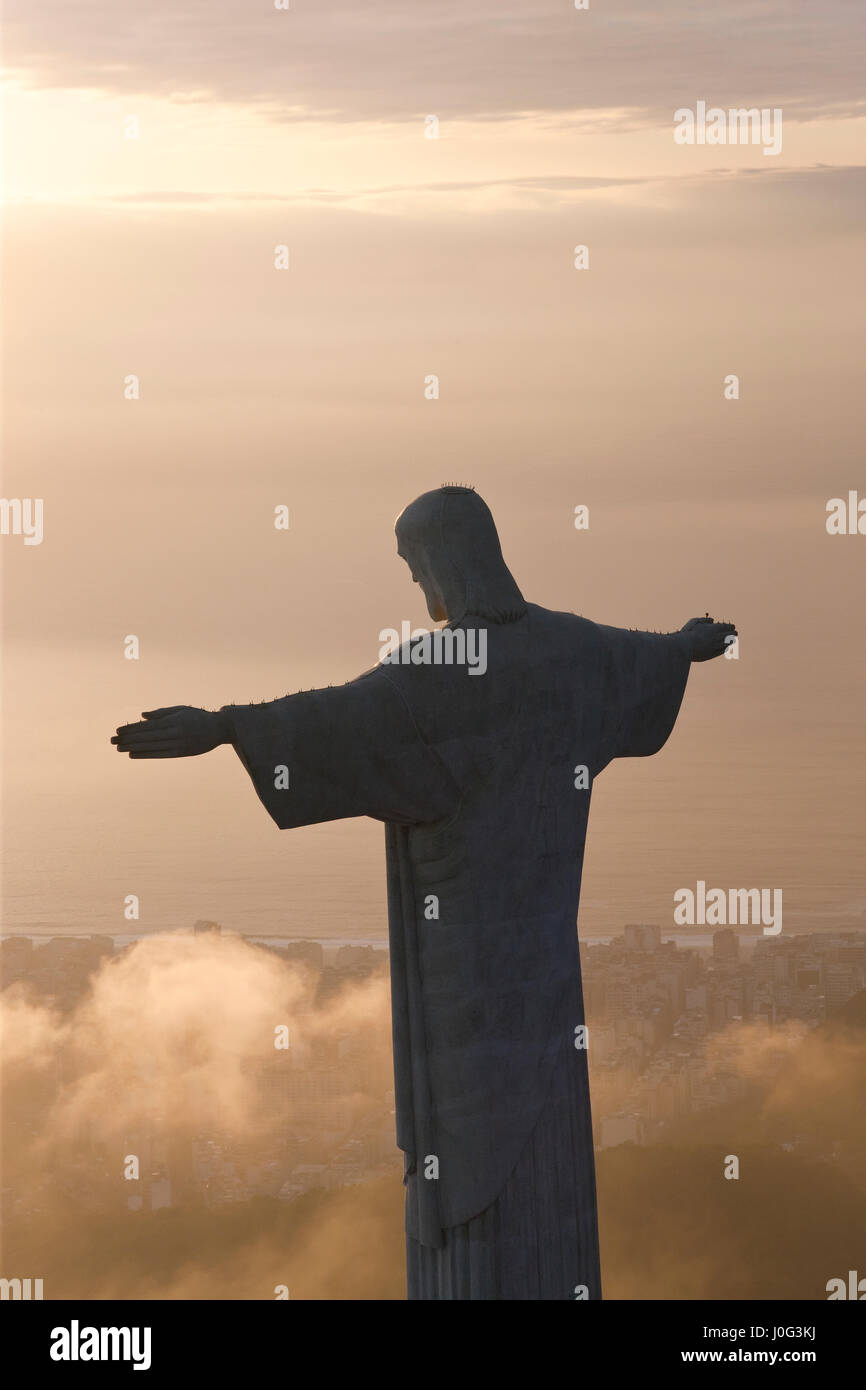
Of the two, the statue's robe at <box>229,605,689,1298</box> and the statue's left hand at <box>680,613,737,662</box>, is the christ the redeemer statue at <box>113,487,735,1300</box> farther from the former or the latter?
the statue's left hand at <box>680,613,737,662</box>

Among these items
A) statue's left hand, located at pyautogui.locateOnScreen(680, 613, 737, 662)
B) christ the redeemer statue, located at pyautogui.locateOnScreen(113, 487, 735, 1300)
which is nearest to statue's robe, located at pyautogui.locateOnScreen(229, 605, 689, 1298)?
christ the redeemer statue, located at pyautogui.locateOnScreen(113, 487, 735, 1300)

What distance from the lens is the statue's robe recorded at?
8.67 m

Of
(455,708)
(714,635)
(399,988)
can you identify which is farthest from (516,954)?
(714,635)

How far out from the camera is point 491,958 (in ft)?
28.9

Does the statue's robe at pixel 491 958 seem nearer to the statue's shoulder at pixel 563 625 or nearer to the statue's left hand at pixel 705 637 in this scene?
the statue's shoulder at pixel 563 625

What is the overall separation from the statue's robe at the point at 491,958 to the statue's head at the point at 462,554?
11 centimetres

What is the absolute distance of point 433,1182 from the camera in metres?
8.84

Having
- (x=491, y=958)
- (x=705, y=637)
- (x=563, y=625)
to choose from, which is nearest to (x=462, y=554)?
(x=563, y=625)

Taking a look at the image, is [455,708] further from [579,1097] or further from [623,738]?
[579,1097]

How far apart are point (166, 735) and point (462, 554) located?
1607mm

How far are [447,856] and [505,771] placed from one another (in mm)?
446

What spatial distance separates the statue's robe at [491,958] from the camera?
341 inches

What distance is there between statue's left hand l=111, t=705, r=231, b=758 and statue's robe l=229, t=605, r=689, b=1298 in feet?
2.49

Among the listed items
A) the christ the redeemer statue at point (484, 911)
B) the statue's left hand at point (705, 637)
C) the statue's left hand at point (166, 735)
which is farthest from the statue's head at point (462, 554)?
the statue's left hand at point (166, 735)
